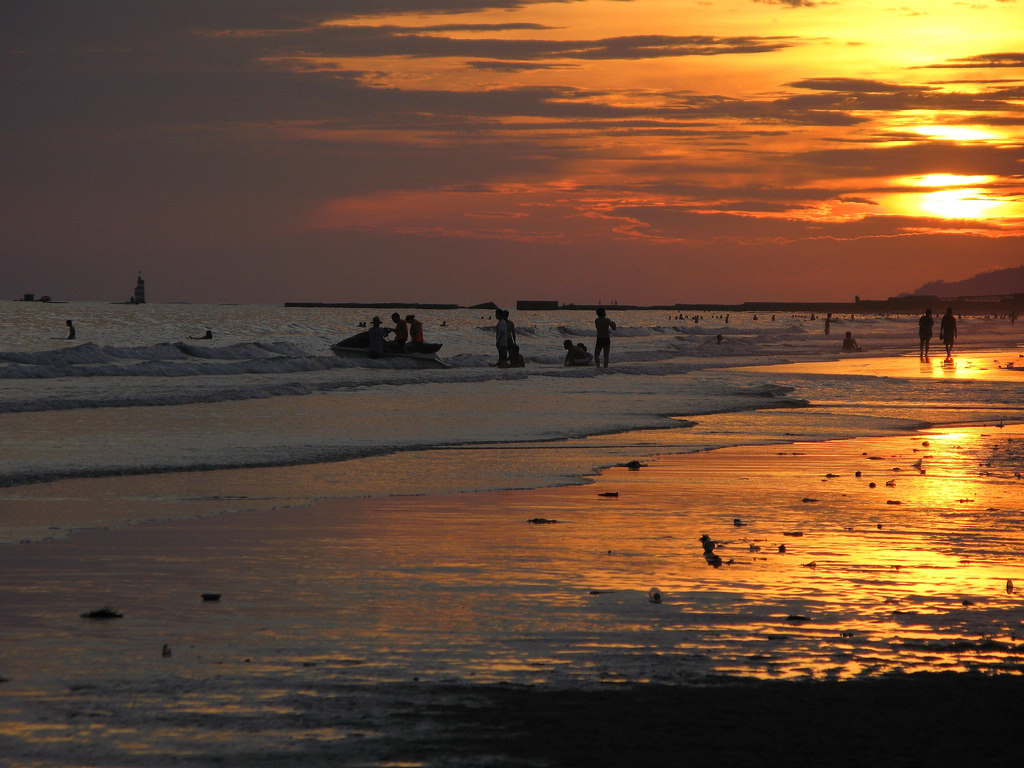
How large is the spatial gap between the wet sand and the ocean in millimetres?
25

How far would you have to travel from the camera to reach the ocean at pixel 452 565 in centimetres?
511

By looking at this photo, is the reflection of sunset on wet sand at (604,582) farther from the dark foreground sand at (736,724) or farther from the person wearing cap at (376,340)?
the person wearing cap at (376,340)

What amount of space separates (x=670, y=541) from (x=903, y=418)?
13.4 m

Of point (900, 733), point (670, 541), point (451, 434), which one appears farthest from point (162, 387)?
point (900, 733)

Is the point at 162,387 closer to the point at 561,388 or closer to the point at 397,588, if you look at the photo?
the point at 561,388

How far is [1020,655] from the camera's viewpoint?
5570 millimetres

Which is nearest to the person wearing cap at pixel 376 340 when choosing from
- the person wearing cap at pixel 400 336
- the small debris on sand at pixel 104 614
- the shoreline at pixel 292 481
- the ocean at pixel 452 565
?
the person wearing cap at pixel 400 336

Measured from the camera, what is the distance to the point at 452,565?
25.5 feet

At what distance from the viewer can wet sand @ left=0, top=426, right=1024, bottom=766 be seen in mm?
4391

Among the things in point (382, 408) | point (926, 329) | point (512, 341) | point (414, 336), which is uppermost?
point (926, 329)

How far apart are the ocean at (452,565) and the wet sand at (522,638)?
3 cm

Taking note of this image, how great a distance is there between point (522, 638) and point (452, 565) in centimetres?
194

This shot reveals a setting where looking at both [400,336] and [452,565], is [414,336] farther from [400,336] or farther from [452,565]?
[452,565]

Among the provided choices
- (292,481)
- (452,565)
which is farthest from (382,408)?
(452,565)
